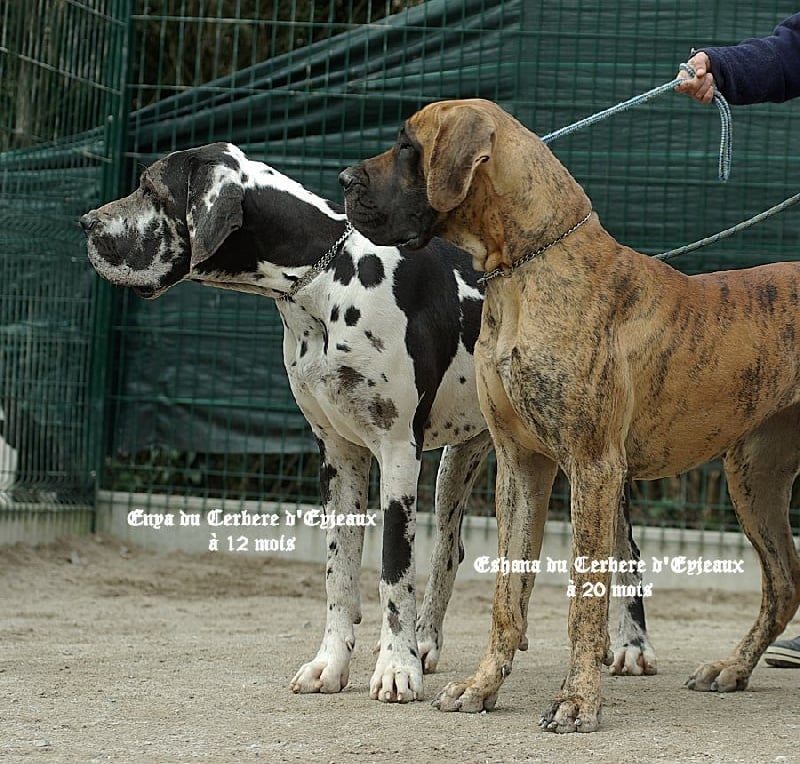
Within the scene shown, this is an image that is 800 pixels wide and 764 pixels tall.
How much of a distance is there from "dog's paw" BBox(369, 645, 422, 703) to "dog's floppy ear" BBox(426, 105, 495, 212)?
147cm

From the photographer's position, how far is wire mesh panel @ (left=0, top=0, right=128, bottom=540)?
6945mm

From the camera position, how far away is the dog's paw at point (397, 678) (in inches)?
159

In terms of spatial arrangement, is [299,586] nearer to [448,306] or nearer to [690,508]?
[690,508]

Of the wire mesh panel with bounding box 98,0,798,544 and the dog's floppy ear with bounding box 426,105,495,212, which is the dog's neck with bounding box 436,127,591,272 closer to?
the dog's floppy ear with bounding box 426,105,495,212

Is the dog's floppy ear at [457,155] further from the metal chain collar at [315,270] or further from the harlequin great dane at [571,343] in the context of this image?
the metal chain collar at [315,270]

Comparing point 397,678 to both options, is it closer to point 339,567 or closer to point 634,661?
point 339,567

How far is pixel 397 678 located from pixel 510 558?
0.55 m

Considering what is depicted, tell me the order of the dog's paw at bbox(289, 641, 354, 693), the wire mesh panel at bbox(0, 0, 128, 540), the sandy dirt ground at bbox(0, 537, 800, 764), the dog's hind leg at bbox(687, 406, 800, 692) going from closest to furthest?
1. the sandy dirt ground at bbox(0, 537, 800, 764)
2. the dog's paw at bbox(289, 641, 354, 693)
3. the dog's hind leg at bbox(687, 406, 800, 692)
4. the wire mesh panel at bbox(0, 0, 128, 540)

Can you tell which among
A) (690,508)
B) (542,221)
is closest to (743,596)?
(690,508)

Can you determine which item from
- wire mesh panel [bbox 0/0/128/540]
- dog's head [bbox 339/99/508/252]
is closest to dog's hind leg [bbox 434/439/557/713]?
dog's head [bbox 339/99/508/252]

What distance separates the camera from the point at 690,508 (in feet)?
23.5

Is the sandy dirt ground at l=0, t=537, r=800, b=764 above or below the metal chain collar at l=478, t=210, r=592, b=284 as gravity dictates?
below

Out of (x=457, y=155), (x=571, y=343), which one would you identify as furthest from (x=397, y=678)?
(x=457, y=155)

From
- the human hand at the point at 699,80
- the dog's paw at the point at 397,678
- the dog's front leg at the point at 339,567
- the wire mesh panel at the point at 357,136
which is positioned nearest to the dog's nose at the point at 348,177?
the dog's front leg at the point at 339,567
